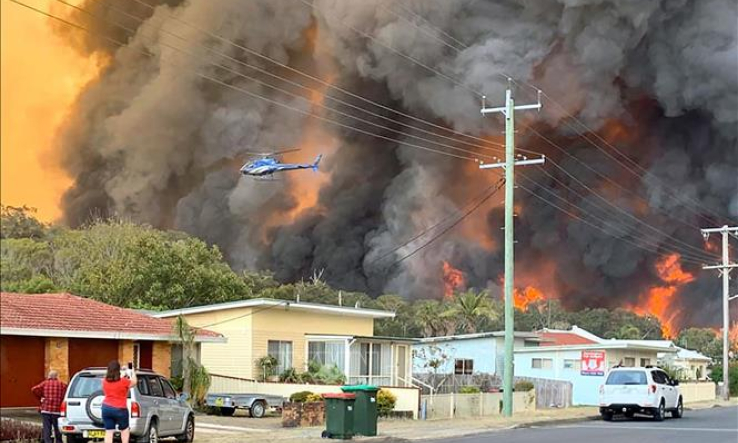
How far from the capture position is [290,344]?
35.9 m

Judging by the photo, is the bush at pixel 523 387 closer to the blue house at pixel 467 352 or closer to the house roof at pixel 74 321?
the blue house at pixel 467 352

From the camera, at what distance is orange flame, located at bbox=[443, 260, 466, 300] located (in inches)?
3740

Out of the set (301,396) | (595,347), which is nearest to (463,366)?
(595,347)

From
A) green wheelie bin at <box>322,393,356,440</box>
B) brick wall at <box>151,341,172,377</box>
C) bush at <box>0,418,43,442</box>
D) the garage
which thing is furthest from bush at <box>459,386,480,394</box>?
bush at <box>0,418,43,442</box>

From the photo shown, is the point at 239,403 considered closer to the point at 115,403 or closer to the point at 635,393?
the point at 635,393

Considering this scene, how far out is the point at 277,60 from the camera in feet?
212

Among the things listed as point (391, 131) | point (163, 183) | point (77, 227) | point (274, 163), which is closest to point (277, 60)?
point (274, 163)

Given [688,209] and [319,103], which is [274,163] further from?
[688,209]

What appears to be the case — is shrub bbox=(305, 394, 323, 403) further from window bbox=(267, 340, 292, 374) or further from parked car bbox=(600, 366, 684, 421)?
parked car bbox=(600, 366, 684, 421)

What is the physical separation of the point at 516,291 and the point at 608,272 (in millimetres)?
10602

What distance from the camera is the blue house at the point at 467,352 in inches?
1907

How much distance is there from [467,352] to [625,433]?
25083 mm

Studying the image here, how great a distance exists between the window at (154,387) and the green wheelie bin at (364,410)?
5031mm

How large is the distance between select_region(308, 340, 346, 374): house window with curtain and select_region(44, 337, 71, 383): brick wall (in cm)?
1073
